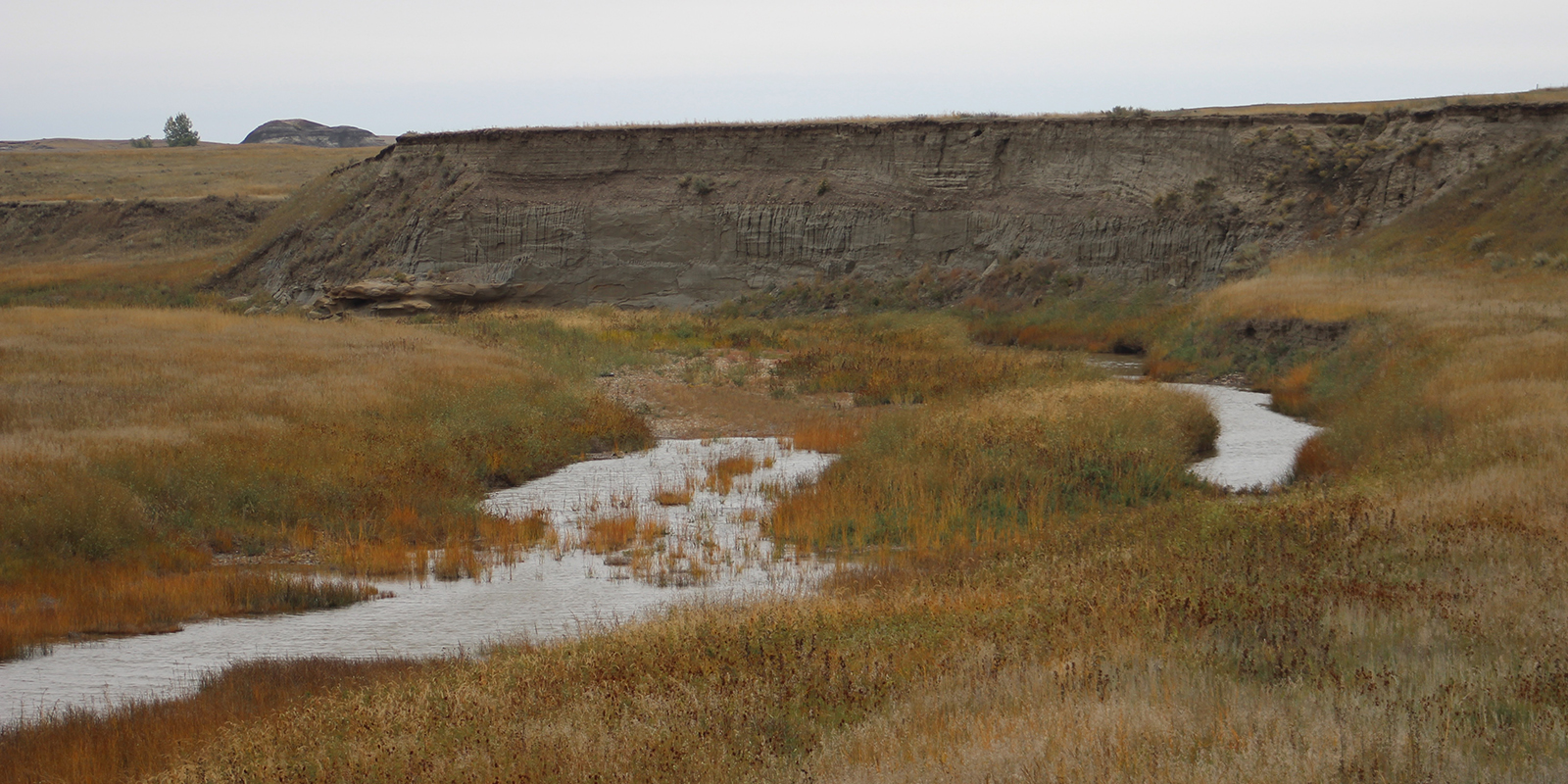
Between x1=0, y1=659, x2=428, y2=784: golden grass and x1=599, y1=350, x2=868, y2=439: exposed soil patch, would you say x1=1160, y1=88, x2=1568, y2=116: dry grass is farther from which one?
x1=0, y1=659, x2=428, y2=784: golden grass

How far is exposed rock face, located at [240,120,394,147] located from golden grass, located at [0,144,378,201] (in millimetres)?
68961

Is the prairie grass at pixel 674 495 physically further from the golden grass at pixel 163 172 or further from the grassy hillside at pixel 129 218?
the golden grass at pixel 163 172

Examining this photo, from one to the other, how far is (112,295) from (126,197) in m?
26.2

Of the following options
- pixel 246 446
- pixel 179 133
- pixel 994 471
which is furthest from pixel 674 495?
pixel 179 133

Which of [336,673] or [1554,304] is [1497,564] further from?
[1554,304]

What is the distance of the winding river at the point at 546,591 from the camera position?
9.69 m

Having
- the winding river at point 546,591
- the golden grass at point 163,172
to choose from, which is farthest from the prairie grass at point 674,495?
the golden grass at point 163,172

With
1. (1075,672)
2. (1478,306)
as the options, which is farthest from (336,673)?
(1478,306)

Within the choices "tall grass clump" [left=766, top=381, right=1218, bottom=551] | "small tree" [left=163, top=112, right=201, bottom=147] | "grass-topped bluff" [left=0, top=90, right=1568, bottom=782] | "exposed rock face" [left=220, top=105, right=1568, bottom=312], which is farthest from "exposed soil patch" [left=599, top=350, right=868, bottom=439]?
"small tree" [left=163, top=112, right=201, bottom=147]

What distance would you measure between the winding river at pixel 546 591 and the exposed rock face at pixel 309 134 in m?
160

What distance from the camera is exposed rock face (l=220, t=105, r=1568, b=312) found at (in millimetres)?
39156

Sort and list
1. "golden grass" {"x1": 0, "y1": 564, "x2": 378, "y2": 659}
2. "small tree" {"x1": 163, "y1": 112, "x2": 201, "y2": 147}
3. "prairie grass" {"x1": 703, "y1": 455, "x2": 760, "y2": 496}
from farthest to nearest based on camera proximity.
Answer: "small tree" {"x1": 163, "y1": 112, "x2": 201, "y2": 147}, "prairie grass" {"x1": 703, "y1": 455, "x2": 760, "y2": 496}, "golden grass" {"x1": 0, "y1": 564, "x2": 378, "y2": 659}

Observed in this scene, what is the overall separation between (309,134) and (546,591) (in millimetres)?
174855

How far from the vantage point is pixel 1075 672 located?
6625 mm
